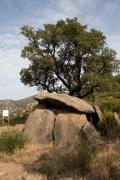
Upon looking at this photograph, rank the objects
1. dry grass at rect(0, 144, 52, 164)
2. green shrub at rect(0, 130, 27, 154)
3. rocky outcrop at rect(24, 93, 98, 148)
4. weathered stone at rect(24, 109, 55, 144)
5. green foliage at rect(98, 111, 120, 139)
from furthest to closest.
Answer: weathered stone at rect(24, 109, 55, 144) < rocky outcrop at rect(24, 93, 98, 148) < green foliage at rect(98, 111, 120, 139) < green shrub at rect(0, 130, 27, 154) < dry grass at rect(0, 144, 52, 164)

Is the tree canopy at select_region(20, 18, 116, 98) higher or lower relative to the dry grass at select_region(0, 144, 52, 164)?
higher

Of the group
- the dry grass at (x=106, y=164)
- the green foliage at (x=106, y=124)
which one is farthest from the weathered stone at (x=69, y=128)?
the dry grass at (x=106, y=164)

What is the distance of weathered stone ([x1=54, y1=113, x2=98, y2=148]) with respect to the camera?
1888 cm

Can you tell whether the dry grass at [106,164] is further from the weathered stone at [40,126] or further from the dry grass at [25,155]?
the weathered stone at [40,126]

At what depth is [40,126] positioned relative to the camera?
69.2ft

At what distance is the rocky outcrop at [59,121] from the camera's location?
19.5 metres

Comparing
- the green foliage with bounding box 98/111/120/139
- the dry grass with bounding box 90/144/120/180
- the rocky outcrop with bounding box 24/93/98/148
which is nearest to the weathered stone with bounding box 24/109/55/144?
the rocky outcrop with bounding box 24/93/98/148

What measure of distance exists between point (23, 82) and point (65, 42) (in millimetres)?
5837

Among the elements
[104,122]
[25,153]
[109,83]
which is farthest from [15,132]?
[109,83]

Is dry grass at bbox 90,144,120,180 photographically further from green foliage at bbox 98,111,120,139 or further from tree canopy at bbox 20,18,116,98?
tree canopy at bbox 20,18,116,98

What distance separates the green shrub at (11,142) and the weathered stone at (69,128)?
246cm

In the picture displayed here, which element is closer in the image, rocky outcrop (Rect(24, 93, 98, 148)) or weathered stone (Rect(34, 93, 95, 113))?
rocky outcrop (Rect(24, 93, 98, 148))

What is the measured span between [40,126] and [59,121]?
1328 mm

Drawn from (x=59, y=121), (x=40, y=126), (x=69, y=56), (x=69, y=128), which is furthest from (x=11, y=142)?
(x=69, y=56)
